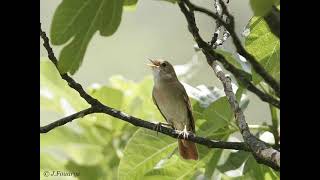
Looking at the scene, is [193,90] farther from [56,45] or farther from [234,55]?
[56,45]

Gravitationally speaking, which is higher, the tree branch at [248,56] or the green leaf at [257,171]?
the tree branch at [248,56]

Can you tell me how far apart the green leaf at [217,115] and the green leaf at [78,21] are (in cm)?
41

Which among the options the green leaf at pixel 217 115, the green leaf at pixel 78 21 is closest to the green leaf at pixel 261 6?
the green leaf at pixel 78 21

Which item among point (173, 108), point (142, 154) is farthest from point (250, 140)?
point (173, 108)

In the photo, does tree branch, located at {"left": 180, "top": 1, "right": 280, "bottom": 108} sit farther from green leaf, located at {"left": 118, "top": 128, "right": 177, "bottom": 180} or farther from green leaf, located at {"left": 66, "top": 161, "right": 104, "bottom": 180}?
green leaf, located at {"left": 66, "top": 161, "right": 104, "bottom": 180}

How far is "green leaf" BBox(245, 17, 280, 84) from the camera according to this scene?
0.78 metres

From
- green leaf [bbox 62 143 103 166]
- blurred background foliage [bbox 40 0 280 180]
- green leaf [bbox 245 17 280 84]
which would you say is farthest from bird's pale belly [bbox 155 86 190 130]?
green leaf [bbox 245 17 280 84]

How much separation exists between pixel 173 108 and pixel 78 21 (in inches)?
45.2

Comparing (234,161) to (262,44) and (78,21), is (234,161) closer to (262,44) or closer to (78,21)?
(262,44)

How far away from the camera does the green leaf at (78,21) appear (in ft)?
2.10

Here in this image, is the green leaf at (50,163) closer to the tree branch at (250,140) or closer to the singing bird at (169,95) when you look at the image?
the singing bird at (169,95)
